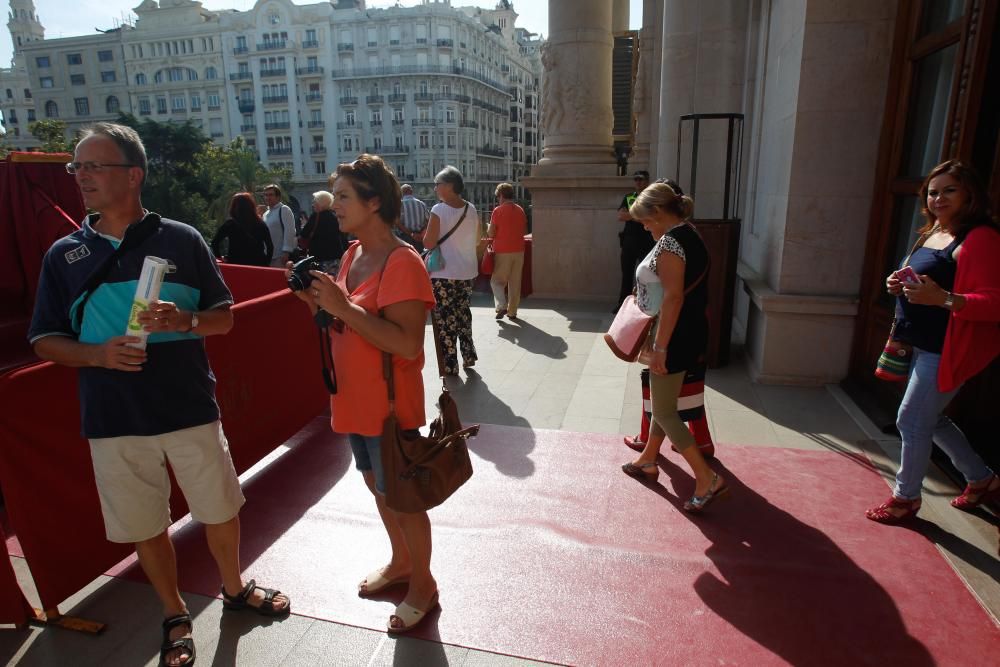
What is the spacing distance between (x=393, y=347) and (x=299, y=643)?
140cm

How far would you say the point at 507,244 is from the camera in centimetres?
858

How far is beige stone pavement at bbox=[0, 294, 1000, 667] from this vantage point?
259cm

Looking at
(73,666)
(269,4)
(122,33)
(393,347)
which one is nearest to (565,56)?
(393,347)

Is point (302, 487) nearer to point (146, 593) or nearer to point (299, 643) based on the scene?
point (146, 593)

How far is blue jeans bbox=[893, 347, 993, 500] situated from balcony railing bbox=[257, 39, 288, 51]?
91.0 metres

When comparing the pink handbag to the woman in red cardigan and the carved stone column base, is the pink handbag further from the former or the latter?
the carved stone column base

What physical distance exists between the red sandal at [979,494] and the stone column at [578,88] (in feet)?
25.7

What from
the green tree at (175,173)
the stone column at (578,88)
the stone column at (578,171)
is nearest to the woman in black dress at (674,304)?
the stone column at (578,171)

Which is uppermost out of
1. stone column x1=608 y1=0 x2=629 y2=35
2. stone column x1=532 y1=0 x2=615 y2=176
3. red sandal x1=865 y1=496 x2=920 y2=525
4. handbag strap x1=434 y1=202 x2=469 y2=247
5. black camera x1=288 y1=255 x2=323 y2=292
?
stone column x1=608 y1=0 x2=629 y2=35

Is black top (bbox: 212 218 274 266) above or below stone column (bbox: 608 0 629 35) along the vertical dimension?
below

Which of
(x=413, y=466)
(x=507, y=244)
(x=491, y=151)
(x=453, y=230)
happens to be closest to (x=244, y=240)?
(x=453, y=230)

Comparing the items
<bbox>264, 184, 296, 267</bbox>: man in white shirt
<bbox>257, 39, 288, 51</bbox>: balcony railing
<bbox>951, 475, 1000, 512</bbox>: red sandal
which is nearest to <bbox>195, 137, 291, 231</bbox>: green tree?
<bbox>257, 39, 288, 51</bbox>: balcony railing

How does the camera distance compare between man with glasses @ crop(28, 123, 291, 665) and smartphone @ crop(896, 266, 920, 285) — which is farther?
smartphone @ crop(896, 266, 920, 285)

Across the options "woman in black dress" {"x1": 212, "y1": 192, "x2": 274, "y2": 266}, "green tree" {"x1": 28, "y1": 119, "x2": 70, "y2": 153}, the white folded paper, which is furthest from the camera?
"green tree" {"x1": 28, "y1": 119, "x2": 70, "y2": 153}
